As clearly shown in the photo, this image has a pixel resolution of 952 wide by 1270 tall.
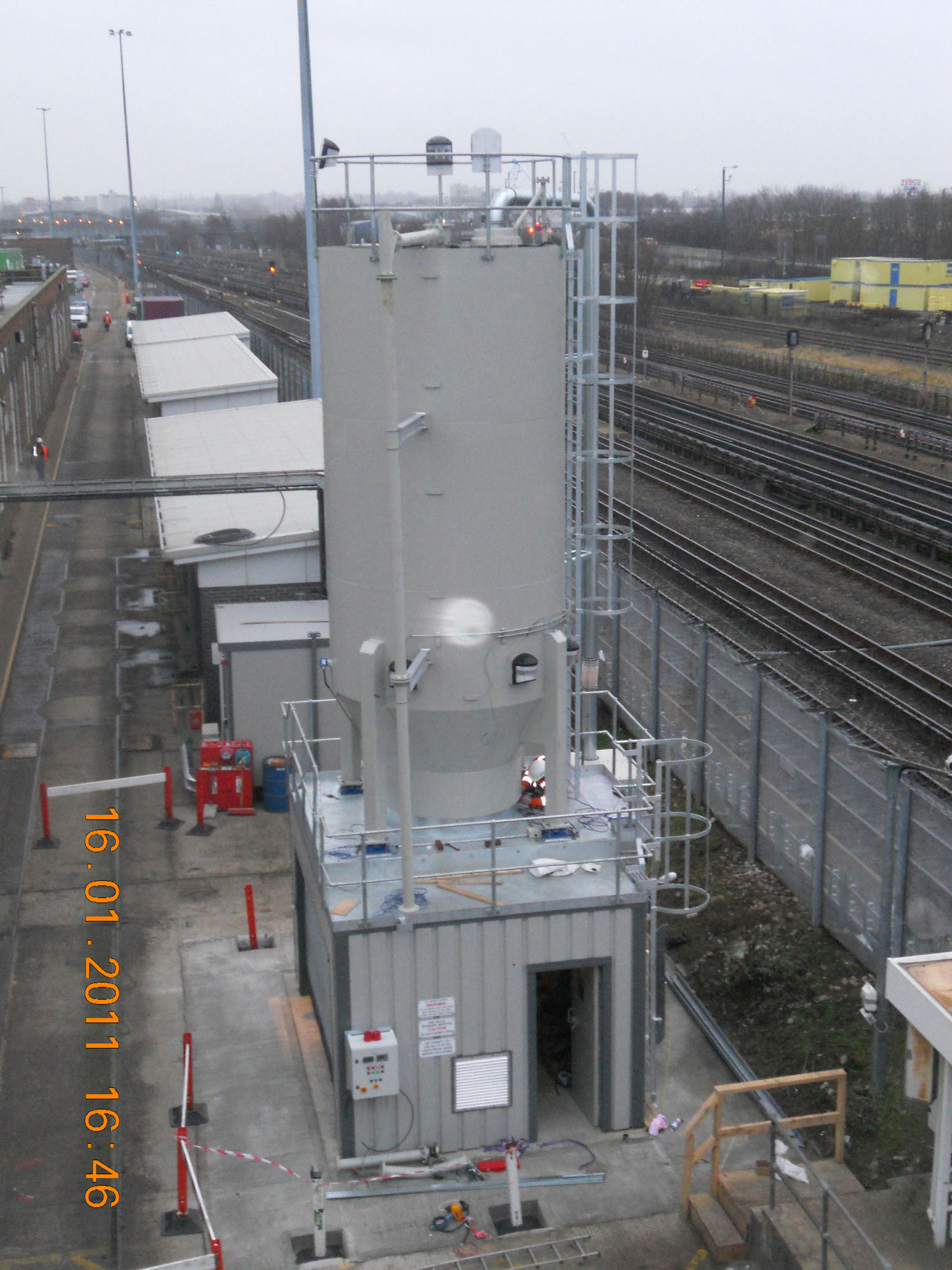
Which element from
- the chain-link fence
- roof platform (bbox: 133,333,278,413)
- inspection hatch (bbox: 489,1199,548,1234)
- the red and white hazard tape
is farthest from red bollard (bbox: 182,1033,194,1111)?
roof platform (bbox: 133,333,278,413)

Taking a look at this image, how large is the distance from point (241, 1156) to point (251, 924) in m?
3.85

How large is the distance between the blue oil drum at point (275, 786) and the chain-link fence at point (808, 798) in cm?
533

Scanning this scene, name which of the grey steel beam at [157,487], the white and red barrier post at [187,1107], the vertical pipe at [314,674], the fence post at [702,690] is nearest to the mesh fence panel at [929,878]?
the fence post at [702,690]

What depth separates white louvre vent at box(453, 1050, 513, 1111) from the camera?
1177 centimetres

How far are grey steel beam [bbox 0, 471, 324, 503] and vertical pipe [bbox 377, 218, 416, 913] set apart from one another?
40.2 ft

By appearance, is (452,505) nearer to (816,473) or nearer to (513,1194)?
(513,1194)

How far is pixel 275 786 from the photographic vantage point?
64.3 feet

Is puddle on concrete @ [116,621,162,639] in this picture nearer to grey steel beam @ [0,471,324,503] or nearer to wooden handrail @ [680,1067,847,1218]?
grey steel beam @ [0,471,324,503]

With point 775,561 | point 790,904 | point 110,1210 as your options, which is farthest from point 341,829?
point 775,561

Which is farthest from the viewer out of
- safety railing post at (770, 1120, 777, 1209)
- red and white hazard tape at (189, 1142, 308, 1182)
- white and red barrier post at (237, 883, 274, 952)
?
white and red barrier post at (237, 883, 274, 952)

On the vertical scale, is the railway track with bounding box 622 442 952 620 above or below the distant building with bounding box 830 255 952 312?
below

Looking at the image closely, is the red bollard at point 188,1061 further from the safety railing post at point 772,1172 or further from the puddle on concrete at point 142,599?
the puddle on concrete at point 142,599

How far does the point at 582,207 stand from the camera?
40.2ft

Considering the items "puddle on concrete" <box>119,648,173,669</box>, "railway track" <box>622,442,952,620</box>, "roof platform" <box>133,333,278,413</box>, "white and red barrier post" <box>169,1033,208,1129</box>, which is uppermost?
"roof platform" <box>133,333,278,413</box>
